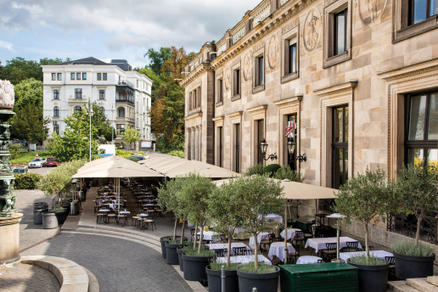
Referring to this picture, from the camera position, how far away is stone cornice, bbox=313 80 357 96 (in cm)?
1470

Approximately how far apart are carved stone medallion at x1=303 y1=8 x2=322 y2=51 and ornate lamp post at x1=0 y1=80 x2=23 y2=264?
12222 millimetres

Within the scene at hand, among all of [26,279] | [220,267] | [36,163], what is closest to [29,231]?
[26,279]

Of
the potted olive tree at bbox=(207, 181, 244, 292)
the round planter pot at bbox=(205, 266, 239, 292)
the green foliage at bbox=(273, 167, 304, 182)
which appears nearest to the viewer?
the potted olive tree at bbox=(207, 181, 244, 292)

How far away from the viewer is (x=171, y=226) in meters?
19.7

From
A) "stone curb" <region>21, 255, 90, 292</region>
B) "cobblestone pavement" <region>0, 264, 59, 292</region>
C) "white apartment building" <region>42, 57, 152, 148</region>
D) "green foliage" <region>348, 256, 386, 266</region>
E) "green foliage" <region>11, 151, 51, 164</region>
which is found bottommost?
"cobblestone pavement" <region>0, 264, 59, 292</region>

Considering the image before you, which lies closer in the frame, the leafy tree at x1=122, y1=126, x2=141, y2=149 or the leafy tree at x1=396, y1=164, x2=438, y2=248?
the leafy tree at x1=396, y1=164, x2=438, y2=248

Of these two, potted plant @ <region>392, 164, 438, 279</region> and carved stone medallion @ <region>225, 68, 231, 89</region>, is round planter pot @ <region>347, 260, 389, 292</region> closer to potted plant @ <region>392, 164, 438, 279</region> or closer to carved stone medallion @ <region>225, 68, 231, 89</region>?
potted plant @ <region>392, 164, 438, 279</region>

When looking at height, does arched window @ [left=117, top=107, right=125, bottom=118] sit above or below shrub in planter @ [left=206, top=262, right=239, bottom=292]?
above

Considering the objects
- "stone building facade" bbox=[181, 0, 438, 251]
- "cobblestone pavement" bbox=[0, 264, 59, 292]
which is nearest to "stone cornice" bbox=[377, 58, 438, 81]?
"stone building facade" bbox=[181, 0, 438, 251]

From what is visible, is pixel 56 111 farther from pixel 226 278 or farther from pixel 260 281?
pixel 260 281

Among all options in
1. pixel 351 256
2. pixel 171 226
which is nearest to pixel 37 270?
pixel 171 226

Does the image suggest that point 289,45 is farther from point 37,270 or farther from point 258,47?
point 37,270

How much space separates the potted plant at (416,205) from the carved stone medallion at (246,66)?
16685 millimetres

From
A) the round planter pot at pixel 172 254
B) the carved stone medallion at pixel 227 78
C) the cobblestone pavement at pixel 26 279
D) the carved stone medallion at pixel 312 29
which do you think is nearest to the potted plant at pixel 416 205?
the round planter pot at pixel 172 254
